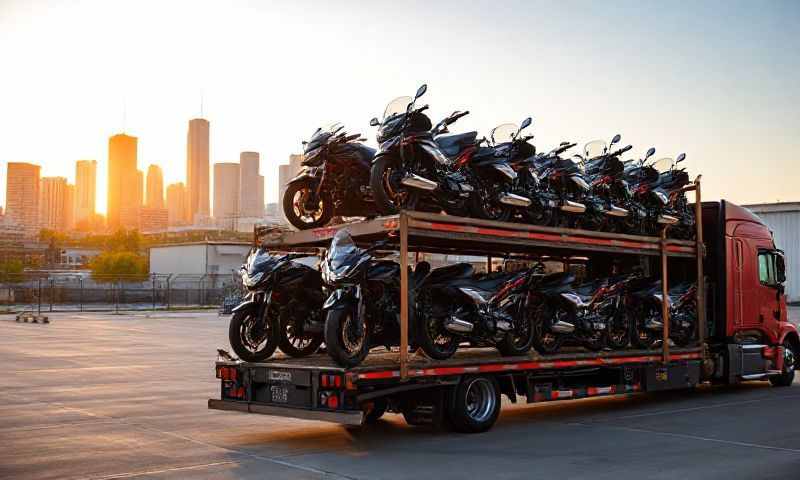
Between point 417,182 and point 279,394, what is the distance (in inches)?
110

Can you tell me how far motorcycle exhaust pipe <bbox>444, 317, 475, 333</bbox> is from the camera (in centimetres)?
1051

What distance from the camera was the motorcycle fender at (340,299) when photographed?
9.55m

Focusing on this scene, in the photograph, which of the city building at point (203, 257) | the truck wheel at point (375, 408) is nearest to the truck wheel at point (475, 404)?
the truck wheel at point (375, 408)

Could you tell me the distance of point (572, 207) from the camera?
507 inches

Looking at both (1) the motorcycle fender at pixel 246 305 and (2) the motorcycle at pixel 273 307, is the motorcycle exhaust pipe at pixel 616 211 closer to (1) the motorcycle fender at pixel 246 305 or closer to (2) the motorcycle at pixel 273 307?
(2) the motorcycle at pixel 273 307

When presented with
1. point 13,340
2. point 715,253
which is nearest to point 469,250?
point 715,253

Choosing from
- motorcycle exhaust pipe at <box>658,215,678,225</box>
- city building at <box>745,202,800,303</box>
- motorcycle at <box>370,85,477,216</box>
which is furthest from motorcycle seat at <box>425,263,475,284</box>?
city building at <box>745,202,800,303</box>

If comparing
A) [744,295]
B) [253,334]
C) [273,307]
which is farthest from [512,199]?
[744,295]

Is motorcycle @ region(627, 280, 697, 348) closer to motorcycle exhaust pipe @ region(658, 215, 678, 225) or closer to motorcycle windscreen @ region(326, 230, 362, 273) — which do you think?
motorcycle exhaust pipe @ region(658, 215, 678, 225)

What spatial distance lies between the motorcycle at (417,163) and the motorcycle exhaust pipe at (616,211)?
3.06 metres

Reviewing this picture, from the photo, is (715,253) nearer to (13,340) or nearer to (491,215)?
(491,215)

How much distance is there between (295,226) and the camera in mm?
11719

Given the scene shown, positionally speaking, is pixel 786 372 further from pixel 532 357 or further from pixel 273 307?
pixel 273 307

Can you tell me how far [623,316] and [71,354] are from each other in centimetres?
1365
